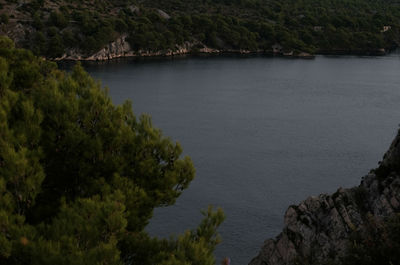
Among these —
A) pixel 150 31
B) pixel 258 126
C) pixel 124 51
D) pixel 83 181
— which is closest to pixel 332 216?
pixel 83 181

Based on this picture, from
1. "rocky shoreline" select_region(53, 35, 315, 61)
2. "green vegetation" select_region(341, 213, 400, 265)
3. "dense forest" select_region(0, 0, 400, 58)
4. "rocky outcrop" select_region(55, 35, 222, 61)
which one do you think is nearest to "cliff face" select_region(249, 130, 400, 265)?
"green vegetation" select_region(341, 213, 400, 265)

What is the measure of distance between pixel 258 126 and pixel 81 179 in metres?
68.9

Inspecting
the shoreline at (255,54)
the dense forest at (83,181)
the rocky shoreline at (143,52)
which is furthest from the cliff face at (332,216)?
the shoreline at (255,54)

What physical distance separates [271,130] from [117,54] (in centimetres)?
9428

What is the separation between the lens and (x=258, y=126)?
88438 mm

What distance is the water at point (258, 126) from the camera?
2206 inches

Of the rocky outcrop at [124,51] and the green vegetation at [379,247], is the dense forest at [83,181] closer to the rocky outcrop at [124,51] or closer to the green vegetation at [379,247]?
the green vegetation at [379,247]

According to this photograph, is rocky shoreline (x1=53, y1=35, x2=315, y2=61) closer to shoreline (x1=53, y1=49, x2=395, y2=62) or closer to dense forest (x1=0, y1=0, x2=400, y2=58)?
shoreline (x1=53, y1=49, x2=395, y2=62)

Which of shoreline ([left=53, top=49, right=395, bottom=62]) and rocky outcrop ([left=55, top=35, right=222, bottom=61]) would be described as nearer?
rocky outcrop ([left=55, top=35, right=222, bottom=61])

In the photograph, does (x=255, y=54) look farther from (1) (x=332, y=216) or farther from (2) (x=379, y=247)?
(2) (x=379, y=247)

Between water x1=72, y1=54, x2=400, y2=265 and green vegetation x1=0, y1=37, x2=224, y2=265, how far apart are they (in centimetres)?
2563

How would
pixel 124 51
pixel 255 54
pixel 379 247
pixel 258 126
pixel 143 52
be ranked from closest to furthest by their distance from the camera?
pixel 379 247
pixel 258 126
pixel 124 51
pixel 143 52
pixel 255 54

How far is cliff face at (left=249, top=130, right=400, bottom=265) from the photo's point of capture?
38938mm

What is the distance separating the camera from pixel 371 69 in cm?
14625
